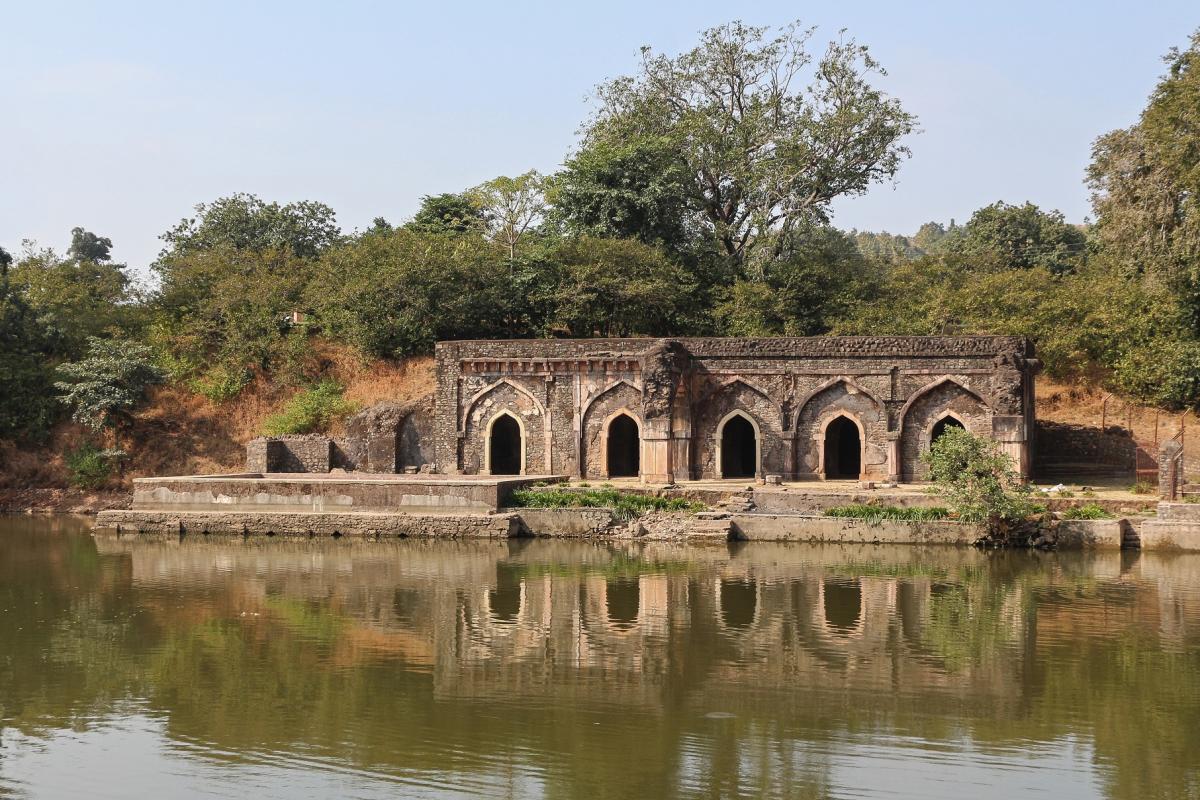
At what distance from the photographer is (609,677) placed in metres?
12.9

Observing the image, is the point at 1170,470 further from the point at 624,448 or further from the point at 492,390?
the point at 492,390

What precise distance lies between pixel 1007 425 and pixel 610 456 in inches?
325

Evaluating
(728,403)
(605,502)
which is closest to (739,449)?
(728,403)

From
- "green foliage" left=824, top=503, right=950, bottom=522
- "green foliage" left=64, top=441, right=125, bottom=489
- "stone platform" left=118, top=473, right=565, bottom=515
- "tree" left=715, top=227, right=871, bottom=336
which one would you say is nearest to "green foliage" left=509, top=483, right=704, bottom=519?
"stone platform" left=118, top=473, right=565, bottom=515

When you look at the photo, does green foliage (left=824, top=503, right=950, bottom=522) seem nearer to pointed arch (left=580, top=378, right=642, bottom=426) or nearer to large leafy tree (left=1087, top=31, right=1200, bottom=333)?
pointed arch (left=580, top=378, right=642, bottom=426)

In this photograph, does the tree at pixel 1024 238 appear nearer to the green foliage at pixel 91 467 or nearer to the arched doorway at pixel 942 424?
the arched doorway at pixel 942 424

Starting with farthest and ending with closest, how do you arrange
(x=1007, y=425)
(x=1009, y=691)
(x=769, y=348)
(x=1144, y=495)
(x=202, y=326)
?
1. (x=202, y=326)
2. (x=769, y=348)
3. (x=1007, y=425)
4. (x=1144, y=495)
5. (x=1009, y=691)

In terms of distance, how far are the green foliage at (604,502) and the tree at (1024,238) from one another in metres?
25.9

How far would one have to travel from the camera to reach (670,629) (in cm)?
1502

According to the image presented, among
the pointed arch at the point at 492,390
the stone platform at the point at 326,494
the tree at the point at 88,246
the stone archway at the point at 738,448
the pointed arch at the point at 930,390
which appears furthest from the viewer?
the tree at the point at 88,246

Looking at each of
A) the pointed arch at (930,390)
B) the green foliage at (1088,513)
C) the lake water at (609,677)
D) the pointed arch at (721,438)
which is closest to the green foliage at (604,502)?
the lake water at (609,677)

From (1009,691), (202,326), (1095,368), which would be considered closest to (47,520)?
(202,326)

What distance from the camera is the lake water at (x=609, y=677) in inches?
392

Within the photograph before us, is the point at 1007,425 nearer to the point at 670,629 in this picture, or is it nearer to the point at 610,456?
the point at 610,456
